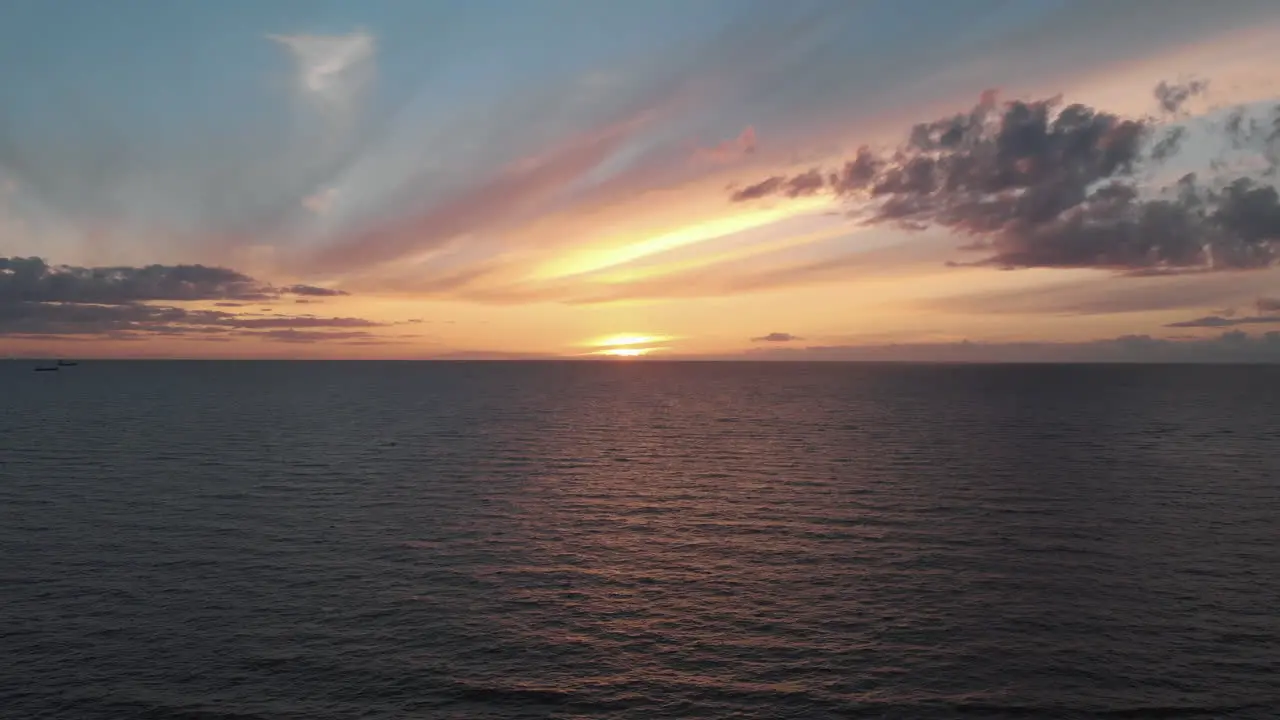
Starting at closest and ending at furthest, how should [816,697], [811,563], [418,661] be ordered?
[816,697] → [418,661] → [811,563]

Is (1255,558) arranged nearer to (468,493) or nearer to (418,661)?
(418,661)

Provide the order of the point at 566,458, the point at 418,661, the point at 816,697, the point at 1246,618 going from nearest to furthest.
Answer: the point at 816,697 < the point at 418,661 < the point at 1246,618 < the point at 566,458

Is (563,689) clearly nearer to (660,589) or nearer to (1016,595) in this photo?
(660,589)

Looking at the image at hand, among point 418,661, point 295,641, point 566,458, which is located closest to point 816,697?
point 418,661

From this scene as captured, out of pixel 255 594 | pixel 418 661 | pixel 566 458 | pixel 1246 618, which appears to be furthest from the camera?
pixel 566 458

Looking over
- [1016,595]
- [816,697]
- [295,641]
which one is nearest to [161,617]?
[295,641]

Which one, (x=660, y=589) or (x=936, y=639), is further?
(x=660, y=589)
